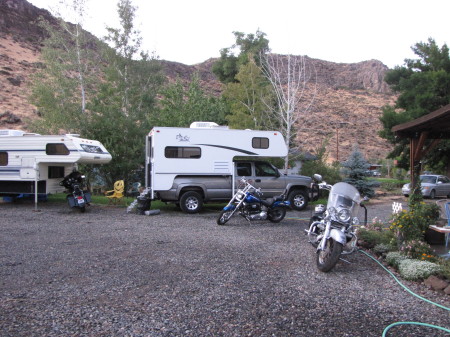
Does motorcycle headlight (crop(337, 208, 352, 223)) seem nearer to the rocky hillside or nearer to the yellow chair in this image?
the yellow chair

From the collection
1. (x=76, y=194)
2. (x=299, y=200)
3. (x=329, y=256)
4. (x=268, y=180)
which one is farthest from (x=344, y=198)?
(x=76, y=194)

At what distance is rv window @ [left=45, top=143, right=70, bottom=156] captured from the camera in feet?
39.3

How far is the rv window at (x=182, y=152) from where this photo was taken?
38.4 feet

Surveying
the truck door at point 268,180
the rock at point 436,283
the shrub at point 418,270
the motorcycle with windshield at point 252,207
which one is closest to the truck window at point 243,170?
the truck door at point 268,180

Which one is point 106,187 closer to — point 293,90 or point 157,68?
point 157,68

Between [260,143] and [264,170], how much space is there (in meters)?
0.84

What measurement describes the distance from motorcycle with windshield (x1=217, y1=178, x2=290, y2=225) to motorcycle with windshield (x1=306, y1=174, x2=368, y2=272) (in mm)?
3436

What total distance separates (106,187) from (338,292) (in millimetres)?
13435

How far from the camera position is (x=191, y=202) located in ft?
38.8

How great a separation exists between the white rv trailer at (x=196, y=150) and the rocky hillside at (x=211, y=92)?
74.7 feet

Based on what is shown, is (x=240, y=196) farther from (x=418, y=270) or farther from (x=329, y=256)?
(x=418, y=270)

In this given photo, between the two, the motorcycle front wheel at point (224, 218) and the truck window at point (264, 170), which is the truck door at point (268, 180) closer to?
the truck window at point (264, 170)

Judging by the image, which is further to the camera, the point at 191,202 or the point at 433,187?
the point at 433,187

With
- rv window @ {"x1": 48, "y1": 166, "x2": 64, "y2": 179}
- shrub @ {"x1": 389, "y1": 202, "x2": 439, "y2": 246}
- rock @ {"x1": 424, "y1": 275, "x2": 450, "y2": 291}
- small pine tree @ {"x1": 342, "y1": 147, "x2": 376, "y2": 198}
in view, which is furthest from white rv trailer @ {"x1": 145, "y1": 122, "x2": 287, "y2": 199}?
rock @ {"x1": 424, "y1": 275, "x2": 450, "y2": 291}
